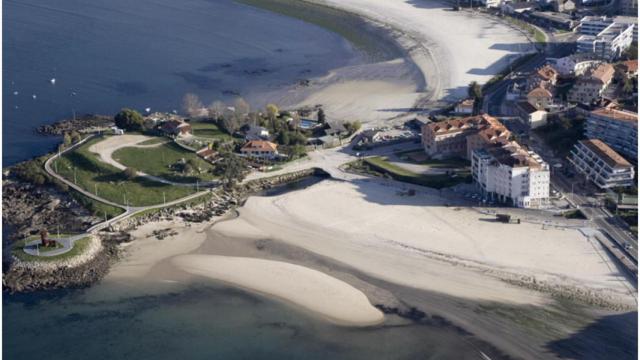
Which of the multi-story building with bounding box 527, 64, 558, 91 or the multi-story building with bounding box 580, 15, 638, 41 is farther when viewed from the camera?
the multi-story building with bounding box 580, 15, 638, 41

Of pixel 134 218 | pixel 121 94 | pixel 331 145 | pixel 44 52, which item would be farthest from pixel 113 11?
pixel 134 218

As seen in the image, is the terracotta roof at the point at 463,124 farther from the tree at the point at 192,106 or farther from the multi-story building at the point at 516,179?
the tree at the point at 192,106

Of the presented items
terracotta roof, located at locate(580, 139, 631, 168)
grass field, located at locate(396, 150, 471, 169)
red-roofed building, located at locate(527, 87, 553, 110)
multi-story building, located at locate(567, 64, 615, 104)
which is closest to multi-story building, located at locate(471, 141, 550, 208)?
terracotta roof, located at locate(580, 139, 631, 168)

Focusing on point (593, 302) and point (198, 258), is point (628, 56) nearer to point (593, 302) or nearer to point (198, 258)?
point (593, 302)

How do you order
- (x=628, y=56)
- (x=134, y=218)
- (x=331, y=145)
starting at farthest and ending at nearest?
1. (x=628, y=56)
2. (x=331, y=145)
3. (x=134, y=218)

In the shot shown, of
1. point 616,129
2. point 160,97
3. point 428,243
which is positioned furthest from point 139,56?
point 428,243

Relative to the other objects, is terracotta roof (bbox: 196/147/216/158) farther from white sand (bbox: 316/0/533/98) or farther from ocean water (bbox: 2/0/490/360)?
white sand (bbox: 316/0/533/98)
